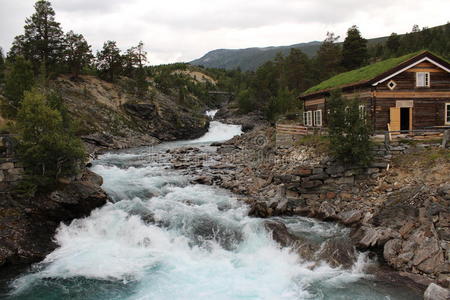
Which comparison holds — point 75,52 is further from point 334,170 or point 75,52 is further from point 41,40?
point 334,170

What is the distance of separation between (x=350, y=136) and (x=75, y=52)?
49.8 m

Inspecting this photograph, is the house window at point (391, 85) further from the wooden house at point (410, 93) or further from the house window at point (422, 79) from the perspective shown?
the house window at point (422, 79)

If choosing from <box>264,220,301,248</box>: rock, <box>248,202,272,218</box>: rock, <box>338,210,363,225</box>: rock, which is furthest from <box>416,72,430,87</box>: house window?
<box>264,220,301,248</box>: rock

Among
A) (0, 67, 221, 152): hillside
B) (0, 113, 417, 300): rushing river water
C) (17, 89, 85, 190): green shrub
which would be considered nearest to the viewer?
(0, 113, 417, 300): rushing river water

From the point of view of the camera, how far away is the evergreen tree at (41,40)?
2024 inches

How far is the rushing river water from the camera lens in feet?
38.8

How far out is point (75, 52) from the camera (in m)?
55.0

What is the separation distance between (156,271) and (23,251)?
5.59 meters

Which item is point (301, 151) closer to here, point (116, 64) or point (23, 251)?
point (23, 251)

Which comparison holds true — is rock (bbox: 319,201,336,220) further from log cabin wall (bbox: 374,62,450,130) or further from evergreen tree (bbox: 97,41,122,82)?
evergreen tree (bbox: 97,41,122,82)

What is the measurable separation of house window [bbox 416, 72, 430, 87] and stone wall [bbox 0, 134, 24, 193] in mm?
24142

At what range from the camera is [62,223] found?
1633 centimetres

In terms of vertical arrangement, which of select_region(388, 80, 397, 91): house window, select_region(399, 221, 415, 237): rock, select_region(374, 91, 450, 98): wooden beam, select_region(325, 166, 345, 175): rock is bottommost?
select_region(399, 221, 415, 237): rock

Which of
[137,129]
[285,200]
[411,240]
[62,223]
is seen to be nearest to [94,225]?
[62,223]
